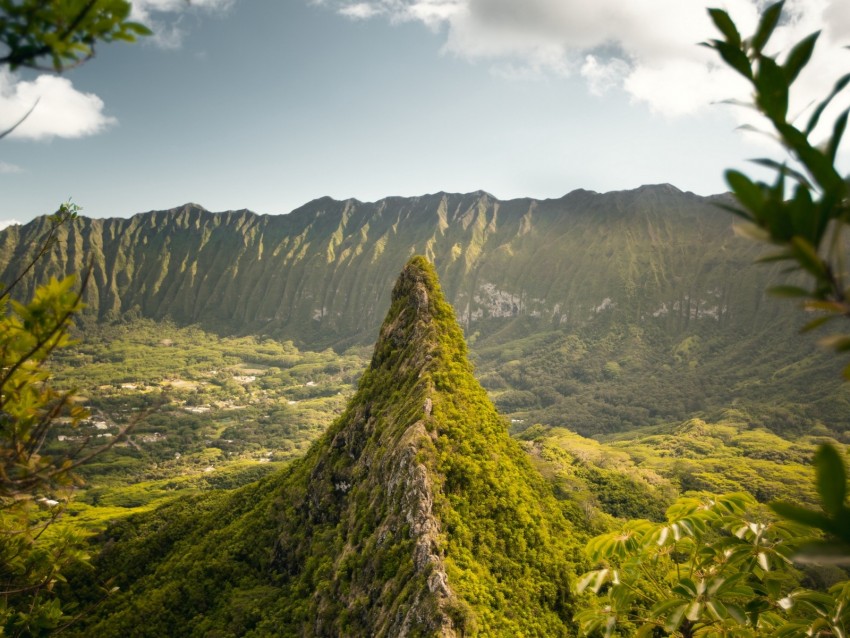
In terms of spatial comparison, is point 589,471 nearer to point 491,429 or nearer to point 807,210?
point 491,429

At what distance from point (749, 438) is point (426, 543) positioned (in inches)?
7904

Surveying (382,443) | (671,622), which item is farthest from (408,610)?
(671,622)

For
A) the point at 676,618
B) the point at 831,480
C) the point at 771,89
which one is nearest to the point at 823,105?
the point at 771,89

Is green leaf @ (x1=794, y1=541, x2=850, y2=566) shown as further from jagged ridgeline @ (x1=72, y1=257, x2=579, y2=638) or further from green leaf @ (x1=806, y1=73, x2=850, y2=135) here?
jagged ridgeline @ (x1=72, y1=257, x2=579, y2=638)

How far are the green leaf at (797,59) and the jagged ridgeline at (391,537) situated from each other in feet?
82.0

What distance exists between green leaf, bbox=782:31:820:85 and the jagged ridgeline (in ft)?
A: 82.0

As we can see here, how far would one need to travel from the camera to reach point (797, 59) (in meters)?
2.01

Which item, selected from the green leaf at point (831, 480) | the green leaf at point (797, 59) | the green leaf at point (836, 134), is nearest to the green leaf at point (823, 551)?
the green leaf at point (831, 480)

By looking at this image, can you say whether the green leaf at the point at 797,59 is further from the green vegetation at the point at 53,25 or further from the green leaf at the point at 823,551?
the green vegetation at the point at 53,25

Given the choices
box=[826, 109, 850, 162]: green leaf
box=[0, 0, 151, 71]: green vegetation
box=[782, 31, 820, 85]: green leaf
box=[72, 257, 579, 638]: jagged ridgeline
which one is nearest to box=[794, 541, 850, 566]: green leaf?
box=[826, 109, 850, 162]: green leaf

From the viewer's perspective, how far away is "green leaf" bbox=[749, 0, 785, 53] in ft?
6.77

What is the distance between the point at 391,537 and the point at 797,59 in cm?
3131

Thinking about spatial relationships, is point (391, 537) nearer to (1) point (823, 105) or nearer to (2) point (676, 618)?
(2) point (676, 618)

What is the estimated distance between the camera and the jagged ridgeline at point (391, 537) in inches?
1054
